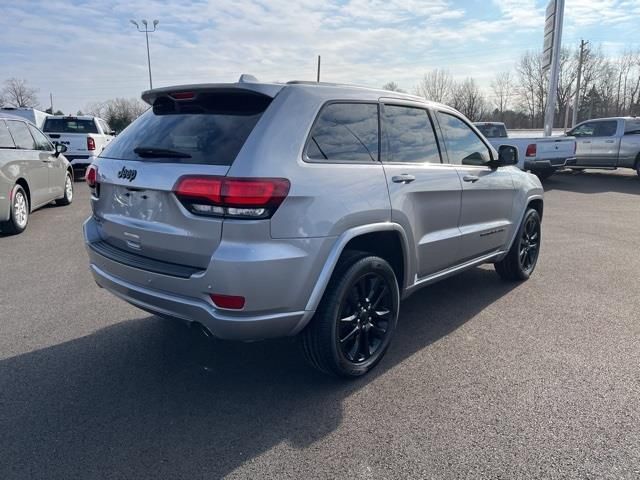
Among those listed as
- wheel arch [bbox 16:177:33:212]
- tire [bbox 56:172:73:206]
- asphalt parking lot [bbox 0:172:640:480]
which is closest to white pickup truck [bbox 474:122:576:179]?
asphalt parking lot [bbox 0:172:640:480]

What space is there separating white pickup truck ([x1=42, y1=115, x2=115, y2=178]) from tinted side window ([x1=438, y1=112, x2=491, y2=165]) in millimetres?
10908

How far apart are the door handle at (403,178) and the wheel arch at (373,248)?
306 millimetres

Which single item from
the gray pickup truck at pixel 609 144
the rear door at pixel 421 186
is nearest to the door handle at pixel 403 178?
the rear door at pixel 421 186

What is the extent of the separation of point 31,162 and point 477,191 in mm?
7261

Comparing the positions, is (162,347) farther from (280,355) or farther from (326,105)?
(326,105)

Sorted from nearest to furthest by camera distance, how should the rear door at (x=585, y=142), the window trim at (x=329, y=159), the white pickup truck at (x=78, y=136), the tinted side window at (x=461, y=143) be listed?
the window trim at (x=329, y=159) → the tinted side window at (x=461, y=143) → the white pickup truck at (x=78, y=136) → the rear door at (x=585, y=142)

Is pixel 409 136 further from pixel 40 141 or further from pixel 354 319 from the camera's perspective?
pixel 40 141

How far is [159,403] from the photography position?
3.05 m

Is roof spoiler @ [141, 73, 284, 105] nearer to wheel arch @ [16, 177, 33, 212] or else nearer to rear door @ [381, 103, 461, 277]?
rear door @ [381, 103, 461, 277]

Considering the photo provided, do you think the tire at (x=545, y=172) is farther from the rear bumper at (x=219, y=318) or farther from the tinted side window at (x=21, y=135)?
the rear bumper at (x=219, y=318)

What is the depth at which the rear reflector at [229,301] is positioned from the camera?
268 cm

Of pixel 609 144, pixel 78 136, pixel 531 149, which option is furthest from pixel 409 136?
pixel 609 144

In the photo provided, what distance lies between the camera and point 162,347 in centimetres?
383

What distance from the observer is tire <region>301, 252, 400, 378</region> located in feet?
10.1
